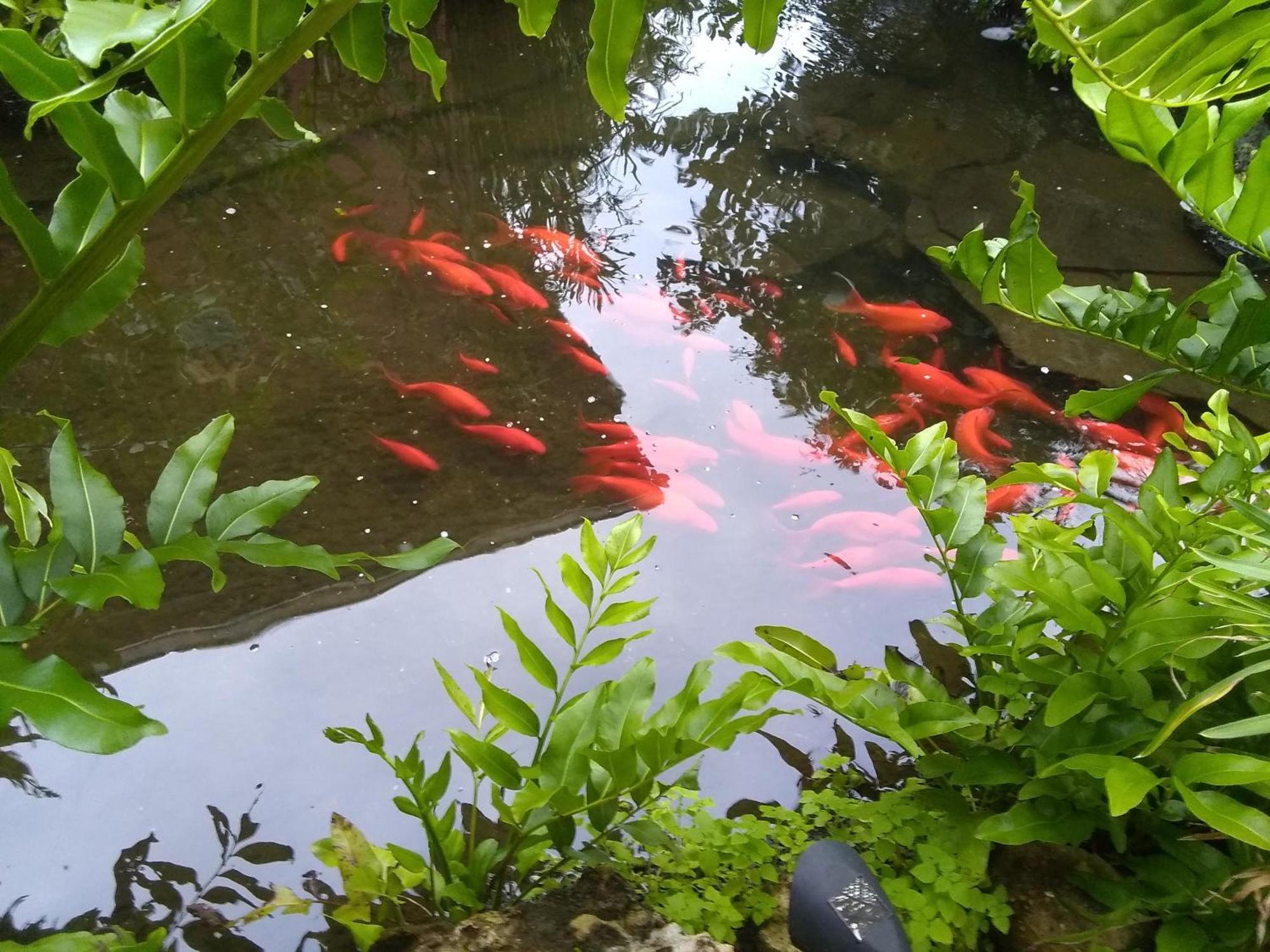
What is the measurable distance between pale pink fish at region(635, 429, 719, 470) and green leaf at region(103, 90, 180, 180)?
69.5 inches

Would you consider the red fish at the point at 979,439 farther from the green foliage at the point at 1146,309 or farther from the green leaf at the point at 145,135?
the green leaf at the point at 145,135

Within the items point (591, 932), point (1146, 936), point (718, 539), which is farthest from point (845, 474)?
point (591, 932)

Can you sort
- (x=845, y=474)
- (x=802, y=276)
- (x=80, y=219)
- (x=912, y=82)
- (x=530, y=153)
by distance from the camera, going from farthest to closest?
(x=912, y=82) → (x=530, y=153) → (x=802, y=276) → (x=845, y=474) → (x=80, y=219)

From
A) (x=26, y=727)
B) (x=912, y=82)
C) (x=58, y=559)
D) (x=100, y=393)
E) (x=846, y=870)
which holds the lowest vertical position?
(x=846, y=870)

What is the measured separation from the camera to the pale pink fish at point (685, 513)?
99.4 inches

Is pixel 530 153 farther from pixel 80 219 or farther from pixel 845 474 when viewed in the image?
pixel 80 219

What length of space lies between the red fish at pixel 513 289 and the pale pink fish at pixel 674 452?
0.68 meters

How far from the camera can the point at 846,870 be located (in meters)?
1.34

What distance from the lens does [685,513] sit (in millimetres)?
2541

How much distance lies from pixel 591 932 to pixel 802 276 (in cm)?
270

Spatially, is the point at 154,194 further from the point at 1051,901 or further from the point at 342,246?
the point at 342,246

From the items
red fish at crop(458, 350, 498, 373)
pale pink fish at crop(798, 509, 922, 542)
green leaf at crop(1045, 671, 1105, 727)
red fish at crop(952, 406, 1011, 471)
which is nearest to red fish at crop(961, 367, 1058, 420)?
red fish at crop(952, 406, 1011, 471)

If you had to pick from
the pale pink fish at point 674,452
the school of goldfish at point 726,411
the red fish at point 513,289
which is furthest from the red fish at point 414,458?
the red fish at point 513,289

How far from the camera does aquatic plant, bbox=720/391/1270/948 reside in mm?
1275
